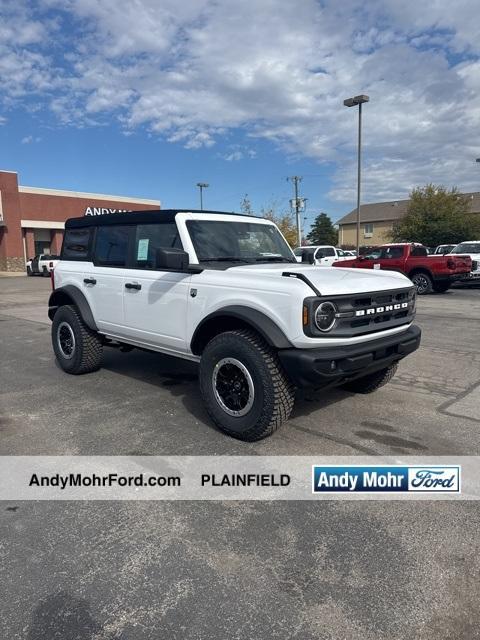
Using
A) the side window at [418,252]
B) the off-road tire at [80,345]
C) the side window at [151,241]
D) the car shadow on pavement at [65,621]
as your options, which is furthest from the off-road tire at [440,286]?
the car shadow on pavement at [65,621]

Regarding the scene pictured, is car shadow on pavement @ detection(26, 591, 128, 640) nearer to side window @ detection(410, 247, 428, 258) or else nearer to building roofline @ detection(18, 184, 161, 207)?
side window @ detection(410, 247, 428, 258)

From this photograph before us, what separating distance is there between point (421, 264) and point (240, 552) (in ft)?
51.0

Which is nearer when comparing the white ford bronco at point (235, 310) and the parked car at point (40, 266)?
the white ford bronco at point (235, 310)

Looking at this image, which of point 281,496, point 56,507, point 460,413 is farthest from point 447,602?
point 460,413

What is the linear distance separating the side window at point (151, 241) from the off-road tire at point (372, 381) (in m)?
Result: 2.37

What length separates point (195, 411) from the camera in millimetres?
4691

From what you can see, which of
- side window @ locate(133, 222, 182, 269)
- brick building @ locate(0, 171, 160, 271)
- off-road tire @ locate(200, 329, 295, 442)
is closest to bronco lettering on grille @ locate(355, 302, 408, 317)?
off-road tire @ locate(200, 329, 295, 442)

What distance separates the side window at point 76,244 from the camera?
6023 millimetres

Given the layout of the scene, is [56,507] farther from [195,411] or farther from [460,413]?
[460,413]

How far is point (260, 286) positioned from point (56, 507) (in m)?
2.11

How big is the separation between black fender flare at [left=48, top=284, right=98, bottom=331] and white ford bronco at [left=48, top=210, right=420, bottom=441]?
2cm

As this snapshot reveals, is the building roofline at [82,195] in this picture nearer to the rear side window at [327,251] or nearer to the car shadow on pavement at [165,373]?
the rear side window at [327,251]

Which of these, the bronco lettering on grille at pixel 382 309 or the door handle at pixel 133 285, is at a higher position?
the door handle at pixel 133 285

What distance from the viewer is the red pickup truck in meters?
16.1
